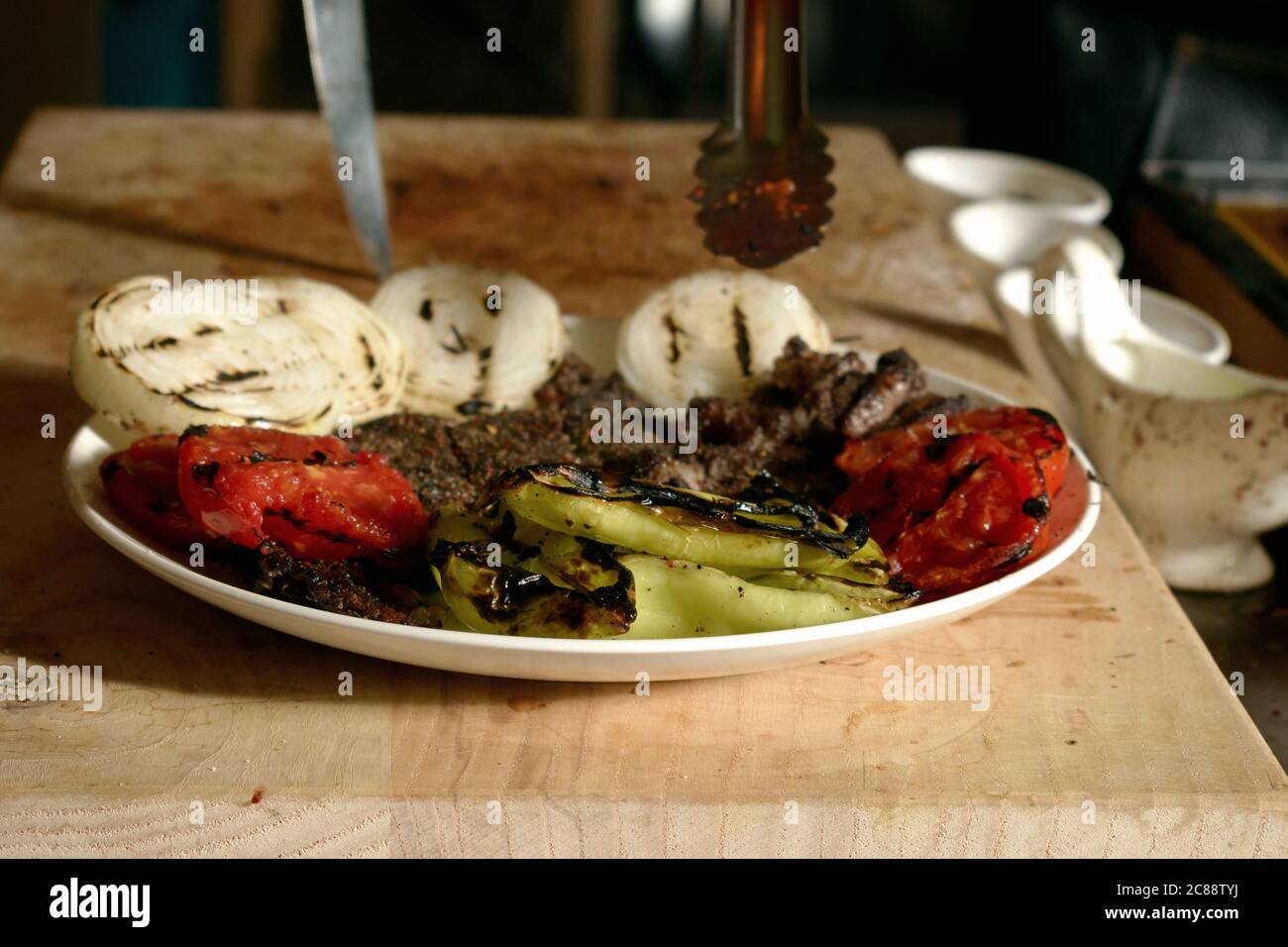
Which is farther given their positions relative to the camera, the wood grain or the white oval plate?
the wood grain

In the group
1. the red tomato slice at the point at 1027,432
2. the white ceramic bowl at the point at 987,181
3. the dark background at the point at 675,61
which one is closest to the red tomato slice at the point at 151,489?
the red tomato slice at the point at 1027,432

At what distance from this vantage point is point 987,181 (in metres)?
2.77

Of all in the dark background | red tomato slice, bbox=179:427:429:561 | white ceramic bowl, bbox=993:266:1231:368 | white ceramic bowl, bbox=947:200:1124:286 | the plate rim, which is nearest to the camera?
the plate rim

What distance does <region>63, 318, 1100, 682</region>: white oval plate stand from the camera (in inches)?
40.6

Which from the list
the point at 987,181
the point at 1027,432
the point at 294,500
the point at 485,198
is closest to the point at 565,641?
the point at 294,500

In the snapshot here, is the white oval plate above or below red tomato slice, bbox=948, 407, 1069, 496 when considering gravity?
below

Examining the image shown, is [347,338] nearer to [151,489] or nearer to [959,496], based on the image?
[151,489]

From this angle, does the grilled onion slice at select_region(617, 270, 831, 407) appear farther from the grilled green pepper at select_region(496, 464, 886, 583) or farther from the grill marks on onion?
the grilled green pepper at select_region(496, 464, 886, 583)

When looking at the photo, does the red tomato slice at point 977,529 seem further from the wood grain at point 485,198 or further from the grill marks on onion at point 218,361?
the wood grain at point 485,198

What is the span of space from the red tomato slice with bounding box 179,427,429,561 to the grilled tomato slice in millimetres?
415

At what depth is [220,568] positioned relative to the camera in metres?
1.18

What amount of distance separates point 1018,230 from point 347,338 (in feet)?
4.62

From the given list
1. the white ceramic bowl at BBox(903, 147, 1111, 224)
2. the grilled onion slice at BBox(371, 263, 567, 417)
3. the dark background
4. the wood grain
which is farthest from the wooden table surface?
the dark background

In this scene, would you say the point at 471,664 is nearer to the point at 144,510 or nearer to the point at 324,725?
the point at 324,725
